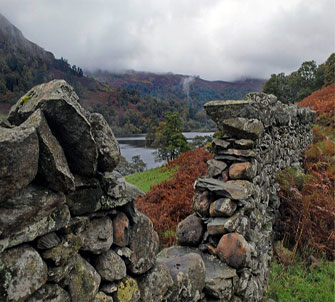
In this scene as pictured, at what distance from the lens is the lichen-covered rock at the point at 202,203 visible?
4016 mm

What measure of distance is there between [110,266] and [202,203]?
250 centimetres

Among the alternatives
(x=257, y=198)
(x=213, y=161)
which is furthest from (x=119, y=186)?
(x=257, y=198)

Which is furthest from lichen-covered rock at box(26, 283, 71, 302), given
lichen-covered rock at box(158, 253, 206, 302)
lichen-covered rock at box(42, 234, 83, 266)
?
lichen-covered rock at box(158, 253, 206, 302)

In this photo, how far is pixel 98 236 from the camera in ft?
5.59

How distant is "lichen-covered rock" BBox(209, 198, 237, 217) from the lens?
3.74 metres

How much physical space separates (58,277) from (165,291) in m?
1.10

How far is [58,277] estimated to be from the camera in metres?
A: 1.40

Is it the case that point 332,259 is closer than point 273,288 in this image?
No

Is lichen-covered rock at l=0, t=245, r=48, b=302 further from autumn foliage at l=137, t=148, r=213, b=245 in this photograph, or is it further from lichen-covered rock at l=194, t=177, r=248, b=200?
autumn foliage at l=137, t=148, r=213, b=245

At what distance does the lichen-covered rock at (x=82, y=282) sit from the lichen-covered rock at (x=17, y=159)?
24.6 inches

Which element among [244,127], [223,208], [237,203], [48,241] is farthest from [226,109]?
[48,241]

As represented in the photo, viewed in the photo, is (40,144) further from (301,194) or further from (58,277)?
(301,194)

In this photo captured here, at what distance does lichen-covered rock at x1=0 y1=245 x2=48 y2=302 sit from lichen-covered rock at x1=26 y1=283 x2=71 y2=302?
0.05 metres

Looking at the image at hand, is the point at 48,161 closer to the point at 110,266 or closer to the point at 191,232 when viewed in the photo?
the point at 110,266
